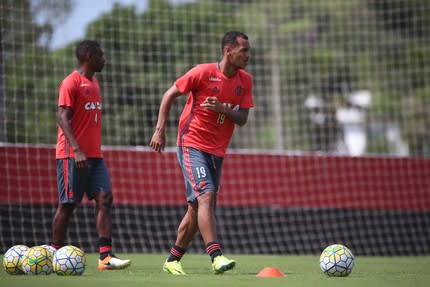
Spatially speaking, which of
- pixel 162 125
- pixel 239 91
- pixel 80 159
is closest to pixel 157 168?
pixel 80 159

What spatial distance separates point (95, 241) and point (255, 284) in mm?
6168

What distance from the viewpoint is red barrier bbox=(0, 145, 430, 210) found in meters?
12.2

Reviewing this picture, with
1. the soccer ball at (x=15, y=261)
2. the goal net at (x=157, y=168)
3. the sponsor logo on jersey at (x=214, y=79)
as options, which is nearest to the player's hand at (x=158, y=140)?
the sponsor logo on jersey at (x=214, y=79)

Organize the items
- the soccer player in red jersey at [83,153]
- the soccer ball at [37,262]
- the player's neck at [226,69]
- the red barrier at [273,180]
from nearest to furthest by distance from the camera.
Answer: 1. the soccer ball at [37,262]
2. the player's neck at [226,69]
3. the soccer player in red jersey at [83,153]
4. the red barrier at [273,180]

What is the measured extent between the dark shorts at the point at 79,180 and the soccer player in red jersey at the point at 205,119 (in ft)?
3.68

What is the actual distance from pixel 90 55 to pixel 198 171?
1.78 m

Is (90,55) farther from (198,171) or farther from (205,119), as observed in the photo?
(198,171)

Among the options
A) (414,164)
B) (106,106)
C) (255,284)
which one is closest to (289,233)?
(414,164)

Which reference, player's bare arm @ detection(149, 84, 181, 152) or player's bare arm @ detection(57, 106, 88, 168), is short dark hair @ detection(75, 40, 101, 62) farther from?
player's bare arm @ detection(149, 84, 181, 152)

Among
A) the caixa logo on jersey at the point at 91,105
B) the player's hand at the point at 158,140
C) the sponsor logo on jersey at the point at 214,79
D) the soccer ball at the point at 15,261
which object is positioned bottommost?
the soccer ball at the point at 15,261

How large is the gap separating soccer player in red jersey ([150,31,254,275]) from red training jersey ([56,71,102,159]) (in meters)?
1.10

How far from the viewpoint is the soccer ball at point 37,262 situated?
23.4 feet

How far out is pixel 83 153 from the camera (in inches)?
328

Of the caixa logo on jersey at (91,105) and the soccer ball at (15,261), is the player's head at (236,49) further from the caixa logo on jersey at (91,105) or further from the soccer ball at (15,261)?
the soccer ball at (15,261)
